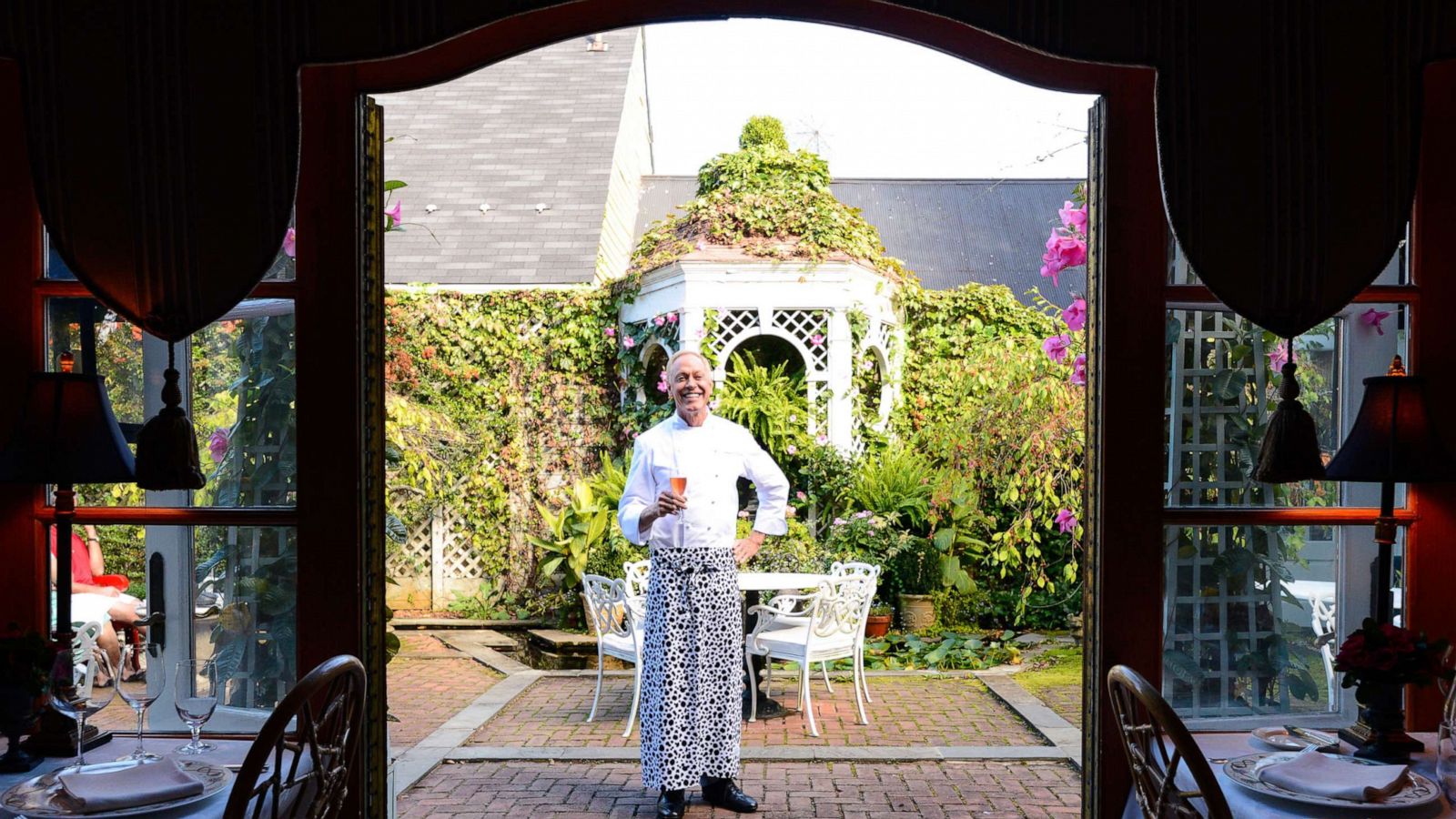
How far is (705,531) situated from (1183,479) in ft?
6.18

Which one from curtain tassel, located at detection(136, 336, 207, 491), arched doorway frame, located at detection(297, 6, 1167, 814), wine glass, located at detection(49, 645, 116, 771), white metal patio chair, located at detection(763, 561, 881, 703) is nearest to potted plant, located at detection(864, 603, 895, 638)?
white metal patio chair, located at detection(763, 561, 881, 703)

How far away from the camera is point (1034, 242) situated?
16.3 metres

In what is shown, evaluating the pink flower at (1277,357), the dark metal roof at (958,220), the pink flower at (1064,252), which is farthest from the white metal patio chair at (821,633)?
the dark metal roof at (958,220)

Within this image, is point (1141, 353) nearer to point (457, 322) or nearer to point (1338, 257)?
point (1338, 257)

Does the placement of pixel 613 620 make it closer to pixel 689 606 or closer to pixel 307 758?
pixel 689 606

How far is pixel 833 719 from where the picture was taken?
19.9 feet

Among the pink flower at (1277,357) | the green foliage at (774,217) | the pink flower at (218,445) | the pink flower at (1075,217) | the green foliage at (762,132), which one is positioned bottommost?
the pink flower at (218,445)

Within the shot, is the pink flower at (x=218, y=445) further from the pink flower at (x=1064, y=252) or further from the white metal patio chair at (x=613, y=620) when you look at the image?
the white metal patio chair at (x=613, y=620)

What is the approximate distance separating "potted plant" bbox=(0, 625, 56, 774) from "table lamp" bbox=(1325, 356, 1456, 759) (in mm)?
2694

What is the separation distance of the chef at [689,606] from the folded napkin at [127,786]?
7.28ft

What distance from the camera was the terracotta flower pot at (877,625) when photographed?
26.7 ft

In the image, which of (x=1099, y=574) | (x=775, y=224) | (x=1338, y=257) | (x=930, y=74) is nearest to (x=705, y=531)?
(x=1099, y=574)

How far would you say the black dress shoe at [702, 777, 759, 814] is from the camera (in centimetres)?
437

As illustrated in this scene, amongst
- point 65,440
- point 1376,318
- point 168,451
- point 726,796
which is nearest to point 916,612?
point 726,796
